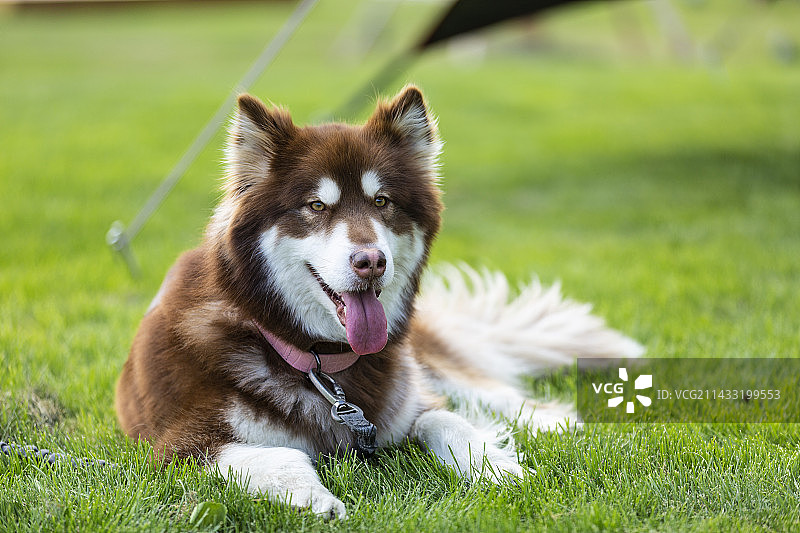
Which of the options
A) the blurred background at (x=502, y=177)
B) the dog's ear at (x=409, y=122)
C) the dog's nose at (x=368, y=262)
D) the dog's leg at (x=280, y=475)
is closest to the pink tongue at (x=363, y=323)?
the dog's nose at (x=368, y=262)

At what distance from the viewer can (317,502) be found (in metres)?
2.69

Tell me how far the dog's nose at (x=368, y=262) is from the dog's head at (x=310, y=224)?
0.04m

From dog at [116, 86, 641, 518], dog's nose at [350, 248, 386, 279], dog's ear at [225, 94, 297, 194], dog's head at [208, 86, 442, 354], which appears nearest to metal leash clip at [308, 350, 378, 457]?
dog at [116, 86, 641, 518]

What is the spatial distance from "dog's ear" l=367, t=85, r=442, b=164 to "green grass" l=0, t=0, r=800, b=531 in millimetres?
1299

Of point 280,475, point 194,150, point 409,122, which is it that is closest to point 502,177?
point 194,150

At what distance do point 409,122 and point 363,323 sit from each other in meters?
0.93

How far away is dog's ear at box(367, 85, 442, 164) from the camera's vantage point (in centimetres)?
330

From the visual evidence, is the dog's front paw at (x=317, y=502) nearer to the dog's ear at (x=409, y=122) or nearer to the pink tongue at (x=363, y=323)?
the pink tongue at (x=363, y=323)

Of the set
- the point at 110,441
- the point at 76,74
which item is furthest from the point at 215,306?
the point at 76,74

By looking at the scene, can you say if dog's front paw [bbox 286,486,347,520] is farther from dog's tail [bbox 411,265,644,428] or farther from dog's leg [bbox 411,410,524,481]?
dog's tail [bbox 411,265,644,428]

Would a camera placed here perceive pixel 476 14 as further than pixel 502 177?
No

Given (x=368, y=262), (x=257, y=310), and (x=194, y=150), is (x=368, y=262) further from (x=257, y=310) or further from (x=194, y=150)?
(x=194, y=150)

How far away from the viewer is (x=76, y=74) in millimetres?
16078

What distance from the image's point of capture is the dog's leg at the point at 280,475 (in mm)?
2688
